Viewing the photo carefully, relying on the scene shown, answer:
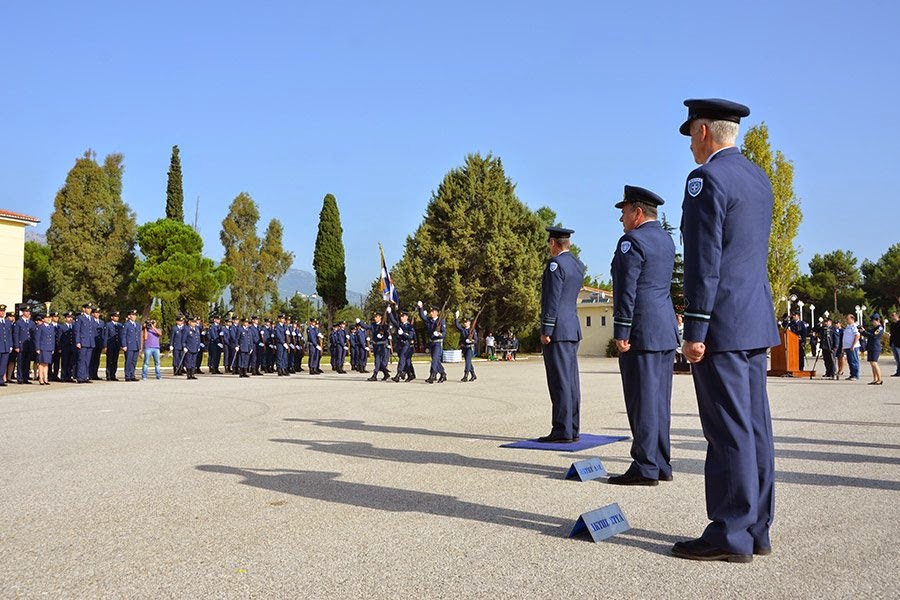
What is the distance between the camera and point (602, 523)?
14.3 feet

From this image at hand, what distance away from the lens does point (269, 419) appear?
11.0 meters

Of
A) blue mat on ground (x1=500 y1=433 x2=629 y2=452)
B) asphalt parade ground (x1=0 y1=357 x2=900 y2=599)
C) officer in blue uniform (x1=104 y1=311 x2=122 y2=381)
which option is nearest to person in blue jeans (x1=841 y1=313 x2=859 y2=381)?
asphalt parade ground (x1=0 y1=357 x2=900 y2=599)

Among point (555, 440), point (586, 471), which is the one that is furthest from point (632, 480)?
point (555, 440)

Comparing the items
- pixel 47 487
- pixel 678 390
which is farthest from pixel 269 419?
pixel 678 390

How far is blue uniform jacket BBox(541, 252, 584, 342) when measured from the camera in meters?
8.01

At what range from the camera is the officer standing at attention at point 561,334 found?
800 centimetres

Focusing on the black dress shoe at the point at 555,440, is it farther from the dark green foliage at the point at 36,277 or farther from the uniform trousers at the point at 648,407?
the dark green foliage at the point at 36,277

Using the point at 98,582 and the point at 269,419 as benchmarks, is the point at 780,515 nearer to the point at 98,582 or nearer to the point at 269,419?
the point at 98,582

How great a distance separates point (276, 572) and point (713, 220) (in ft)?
9.59

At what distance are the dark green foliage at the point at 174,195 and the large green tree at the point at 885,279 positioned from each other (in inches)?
2218

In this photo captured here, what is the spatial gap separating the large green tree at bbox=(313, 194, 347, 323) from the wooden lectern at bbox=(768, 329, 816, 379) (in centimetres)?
3560

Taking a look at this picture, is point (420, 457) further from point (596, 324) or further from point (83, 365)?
point (596, 324)

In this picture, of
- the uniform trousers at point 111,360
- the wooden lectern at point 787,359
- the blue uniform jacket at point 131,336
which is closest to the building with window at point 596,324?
the wooden lectern at point 787,359

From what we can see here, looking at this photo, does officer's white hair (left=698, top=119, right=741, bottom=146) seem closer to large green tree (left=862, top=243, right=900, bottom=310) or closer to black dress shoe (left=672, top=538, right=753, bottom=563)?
black dress shoe (left=672, top=538, right=753, bottom=563)
